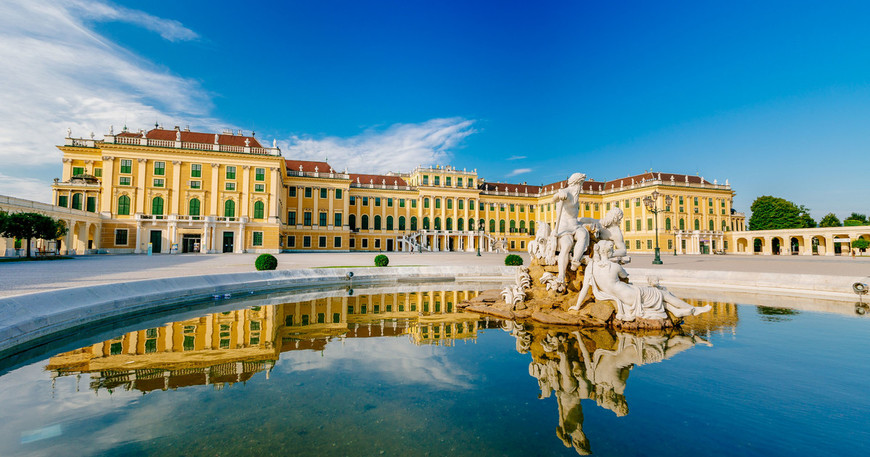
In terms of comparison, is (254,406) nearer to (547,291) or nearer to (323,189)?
(547,291)

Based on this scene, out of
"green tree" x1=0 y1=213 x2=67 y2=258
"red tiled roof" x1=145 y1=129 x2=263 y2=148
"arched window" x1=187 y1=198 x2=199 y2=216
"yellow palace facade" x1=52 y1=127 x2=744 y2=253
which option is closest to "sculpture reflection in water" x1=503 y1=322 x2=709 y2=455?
"green tree" x1=0 y1=213 x2=67 y2=258

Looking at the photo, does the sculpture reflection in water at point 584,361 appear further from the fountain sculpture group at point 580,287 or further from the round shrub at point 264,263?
the round shrub at point 264,263

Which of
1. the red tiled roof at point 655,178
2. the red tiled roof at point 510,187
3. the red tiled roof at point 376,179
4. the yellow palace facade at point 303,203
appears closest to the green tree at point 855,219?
the yellow palace facade at point 303,203

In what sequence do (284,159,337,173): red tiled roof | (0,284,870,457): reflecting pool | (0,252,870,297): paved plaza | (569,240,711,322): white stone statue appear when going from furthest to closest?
(284,159,337,173): red tiled roof
(0,252,870,297): paved plaza
(569,240,711,322): white stone statue
(0,284,870,457): reflecting pool

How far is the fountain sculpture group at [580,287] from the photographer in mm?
7133

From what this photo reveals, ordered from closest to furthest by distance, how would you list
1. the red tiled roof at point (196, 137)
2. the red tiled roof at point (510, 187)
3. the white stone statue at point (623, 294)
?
the white stone statue at point (623, 294) → the red tiled roof at point (196, 137) → the red tiled roof at point (510, 187)

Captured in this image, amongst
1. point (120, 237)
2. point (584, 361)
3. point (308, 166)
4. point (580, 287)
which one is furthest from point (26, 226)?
point (308, 166)

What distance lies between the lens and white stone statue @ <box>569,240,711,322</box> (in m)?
7.06

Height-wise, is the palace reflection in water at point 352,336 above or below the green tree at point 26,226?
below

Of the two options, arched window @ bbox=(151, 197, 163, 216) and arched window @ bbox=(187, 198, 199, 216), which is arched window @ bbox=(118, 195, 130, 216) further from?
arched window @ bbox=(187, 198, 199, 216)

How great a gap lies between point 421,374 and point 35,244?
138ft

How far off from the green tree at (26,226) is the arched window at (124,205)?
13487 millimetres

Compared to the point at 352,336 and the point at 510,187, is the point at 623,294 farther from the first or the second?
the point at 510,187

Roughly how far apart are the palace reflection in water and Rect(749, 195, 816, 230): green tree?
66.9 m
